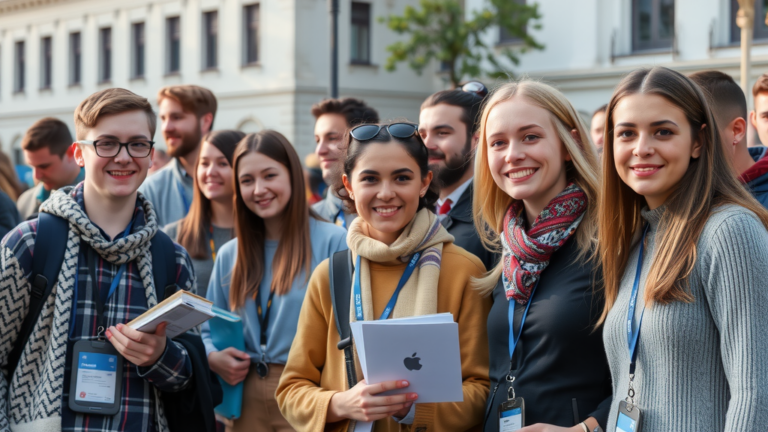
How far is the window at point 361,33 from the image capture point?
100 feet

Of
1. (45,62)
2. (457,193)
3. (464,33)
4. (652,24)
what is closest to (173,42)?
(45,62)

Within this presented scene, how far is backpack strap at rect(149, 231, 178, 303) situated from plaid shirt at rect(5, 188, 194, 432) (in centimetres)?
9

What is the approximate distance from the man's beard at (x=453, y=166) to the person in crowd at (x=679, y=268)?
1714 millimetres

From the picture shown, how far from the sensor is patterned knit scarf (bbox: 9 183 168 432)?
3.23 metres

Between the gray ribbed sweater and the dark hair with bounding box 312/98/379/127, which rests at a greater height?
the dark hair with bounding box 312/98/379/127

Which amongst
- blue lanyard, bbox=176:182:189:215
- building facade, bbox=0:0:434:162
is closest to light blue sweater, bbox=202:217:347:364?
blue lanyard, bbox=176:182:189:215

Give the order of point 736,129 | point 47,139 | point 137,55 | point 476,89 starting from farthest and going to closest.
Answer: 1. point 137,55
2. point 47,139
3. point 476,89
4. point 736,129

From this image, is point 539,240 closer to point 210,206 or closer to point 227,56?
point 210,206

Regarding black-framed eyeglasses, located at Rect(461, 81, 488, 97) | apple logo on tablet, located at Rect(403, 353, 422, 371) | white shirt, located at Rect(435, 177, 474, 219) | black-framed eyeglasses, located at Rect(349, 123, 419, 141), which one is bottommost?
apple logo on tablet, located at Rect(403, 353, 422, 371)

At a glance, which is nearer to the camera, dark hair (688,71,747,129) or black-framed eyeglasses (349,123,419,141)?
black-framed eyeglasses (349,123,419,141)

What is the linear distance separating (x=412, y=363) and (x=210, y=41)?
29.9m

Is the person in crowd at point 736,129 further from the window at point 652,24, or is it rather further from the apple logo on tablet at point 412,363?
the window at point 652,24

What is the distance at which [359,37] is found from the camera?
30656mm

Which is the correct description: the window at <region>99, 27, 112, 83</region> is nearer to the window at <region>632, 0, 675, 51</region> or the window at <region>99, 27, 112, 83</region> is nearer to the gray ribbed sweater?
the window at <region>632, 0, 675, 51</region>
